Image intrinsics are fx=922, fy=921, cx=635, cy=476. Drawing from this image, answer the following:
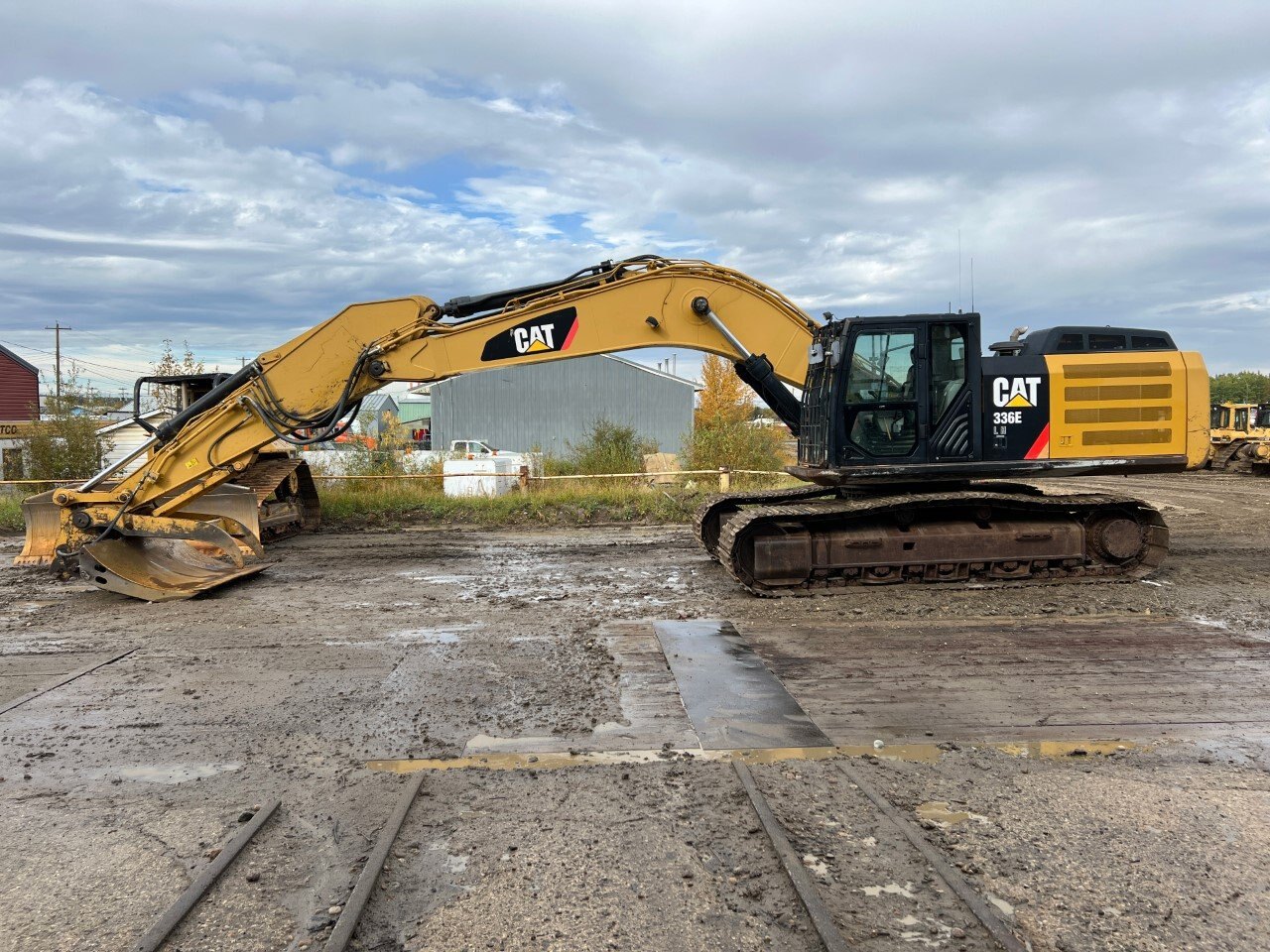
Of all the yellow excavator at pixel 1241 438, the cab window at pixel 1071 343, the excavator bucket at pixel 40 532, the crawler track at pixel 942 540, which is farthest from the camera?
the yellow excavator at pixel 1241 438

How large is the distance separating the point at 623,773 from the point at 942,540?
5332 mm

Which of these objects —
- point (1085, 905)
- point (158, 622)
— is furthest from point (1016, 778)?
point (158, 622)

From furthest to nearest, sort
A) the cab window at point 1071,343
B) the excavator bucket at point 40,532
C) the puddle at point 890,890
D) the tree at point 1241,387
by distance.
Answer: the tree at point 1241,387, the cab window at point 1071,343, the excavator bucket at point 40,532, the puddle at point 890,890

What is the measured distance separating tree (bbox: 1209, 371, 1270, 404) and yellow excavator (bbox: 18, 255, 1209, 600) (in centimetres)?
→ 6389

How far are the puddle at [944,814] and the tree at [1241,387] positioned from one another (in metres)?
70.0

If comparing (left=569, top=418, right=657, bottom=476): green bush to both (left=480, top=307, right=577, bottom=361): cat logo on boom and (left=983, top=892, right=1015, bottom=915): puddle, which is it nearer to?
(left=480, top=307, right=577, bottom=361): cat logo on boom

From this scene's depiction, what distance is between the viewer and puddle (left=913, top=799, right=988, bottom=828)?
4.04 meters

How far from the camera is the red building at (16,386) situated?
140ft

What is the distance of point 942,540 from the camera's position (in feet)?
29.3

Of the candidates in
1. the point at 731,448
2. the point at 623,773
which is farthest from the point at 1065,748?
the point at 731,448

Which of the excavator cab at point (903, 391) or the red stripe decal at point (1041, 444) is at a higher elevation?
the excavator cab at point (903, 391)

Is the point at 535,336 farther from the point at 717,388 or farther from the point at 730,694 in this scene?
the point at 717,388

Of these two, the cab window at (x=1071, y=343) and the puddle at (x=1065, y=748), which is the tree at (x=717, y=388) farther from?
the puddle at (x=1065, y=748)

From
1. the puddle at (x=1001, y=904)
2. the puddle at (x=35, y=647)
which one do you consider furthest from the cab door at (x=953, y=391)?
the puddle at (x=35, y=647)
